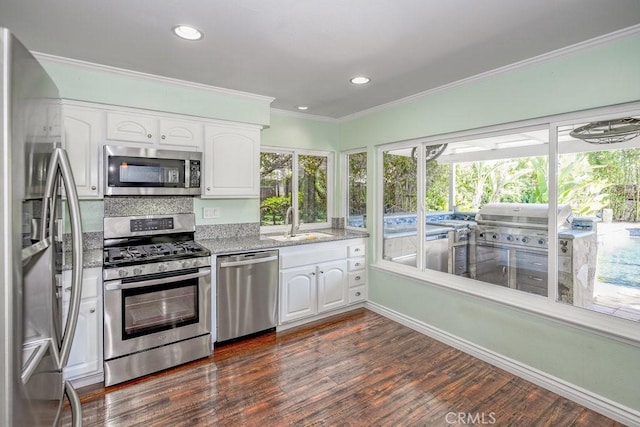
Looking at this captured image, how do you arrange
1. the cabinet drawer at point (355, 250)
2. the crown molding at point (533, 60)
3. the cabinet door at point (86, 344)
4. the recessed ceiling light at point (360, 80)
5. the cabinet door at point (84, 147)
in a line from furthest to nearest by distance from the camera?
the cabinet drawer at point (355, 250) → the recessed ceiling light at point (360, 80) → the cabinet door at point (84, 147) → the cabinet door at point (86, 344) → the crown molding at point (533, 60)

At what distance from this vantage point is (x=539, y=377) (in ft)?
8.07

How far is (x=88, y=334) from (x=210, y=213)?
1.50 metres

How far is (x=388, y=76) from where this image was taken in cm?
286

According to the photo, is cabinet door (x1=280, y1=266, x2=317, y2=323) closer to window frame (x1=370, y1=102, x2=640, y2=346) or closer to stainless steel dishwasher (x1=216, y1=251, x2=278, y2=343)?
stainless steel dishwasher (x1=216, y1=251, x2=278, y2=343)

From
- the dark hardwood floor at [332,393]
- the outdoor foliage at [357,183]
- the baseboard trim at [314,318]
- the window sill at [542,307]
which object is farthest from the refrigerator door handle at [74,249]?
the outdoor foliage at [357,183]

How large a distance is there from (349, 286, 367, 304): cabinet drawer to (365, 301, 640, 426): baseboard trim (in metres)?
0.62

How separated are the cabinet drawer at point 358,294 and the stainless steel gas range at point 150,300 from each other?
1.69 metres

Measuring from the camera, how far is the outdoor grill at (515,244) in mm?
2568

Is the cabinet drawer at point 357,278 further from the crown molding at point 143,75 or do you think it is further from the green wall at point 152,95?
the crown molding at point 143,75

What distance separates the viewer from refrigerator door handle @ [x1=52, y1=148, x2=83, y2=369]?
118 cm

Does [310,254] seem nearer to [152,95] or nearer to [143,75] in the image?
[152,95]

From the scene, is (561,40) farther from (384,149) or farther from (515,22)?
(384,149)

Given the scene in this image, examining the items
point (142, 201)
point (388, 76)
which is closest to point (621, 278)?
point (388, 76)

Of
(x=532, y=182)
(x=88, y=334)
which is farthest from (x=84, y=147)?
(x=532, y=182)
